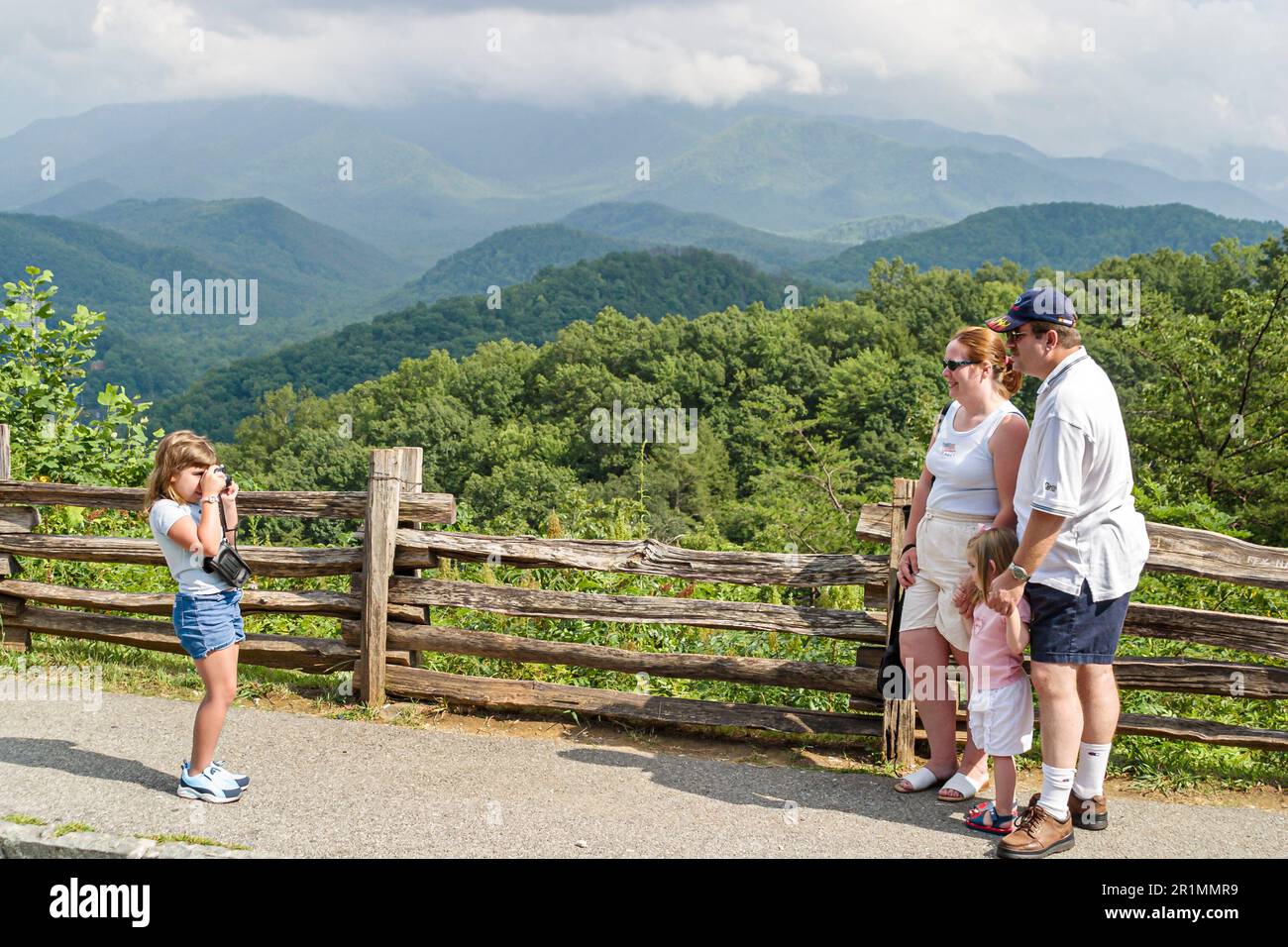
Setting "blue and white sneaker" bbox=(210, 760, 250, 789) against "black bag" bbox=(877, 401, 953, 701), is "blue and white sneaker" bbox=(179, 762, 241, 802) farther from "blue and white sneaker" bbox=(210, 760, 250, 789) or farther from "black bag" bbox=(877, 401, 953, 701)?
"black bag" bbox=(877, 401, 953, 701)

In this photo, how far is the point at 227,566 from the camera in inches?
192

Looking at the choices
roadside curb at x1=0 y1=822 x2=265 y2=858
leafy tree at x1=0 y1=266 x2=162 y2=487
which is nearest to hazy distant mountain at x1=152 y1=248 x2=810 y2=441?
leafy tree at x1=0 y1=266 x2=162 y2=487

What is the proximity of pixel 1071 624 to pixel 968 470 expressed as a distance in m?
0.76

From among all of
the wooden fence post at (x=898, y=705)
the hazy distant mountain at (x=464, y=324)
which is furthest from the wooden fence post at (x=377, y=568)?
the hazy distant mountain at (x=464, y=324)

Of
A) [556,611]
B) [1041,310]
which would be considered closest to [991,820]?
[1041,310]

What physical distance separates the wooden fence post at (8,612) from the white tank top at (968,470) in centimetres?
589

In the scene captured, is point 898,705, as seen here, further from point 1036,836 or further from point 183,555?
point 183,555

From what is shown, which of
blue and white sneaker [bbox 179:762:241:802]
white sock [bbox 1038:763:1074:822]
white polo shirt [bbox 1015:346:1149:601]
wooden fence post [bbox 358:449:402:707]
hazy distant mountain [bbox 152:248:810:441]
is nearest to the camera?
white polo shirt [bbox 1015:346:1149:601]

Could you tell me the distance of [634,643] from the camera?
7207 mm

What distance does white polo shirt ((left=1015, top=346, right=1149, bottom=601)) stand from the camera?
4.22m

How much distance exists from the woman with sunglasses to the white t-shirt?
120 inches

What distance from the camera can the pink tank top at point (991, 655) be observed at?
4629mm

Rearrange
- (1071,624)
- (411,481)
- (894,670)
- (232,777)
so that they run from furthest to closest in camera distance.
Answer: (411,481) < (894,670) < (232,777) < (1071,624)
